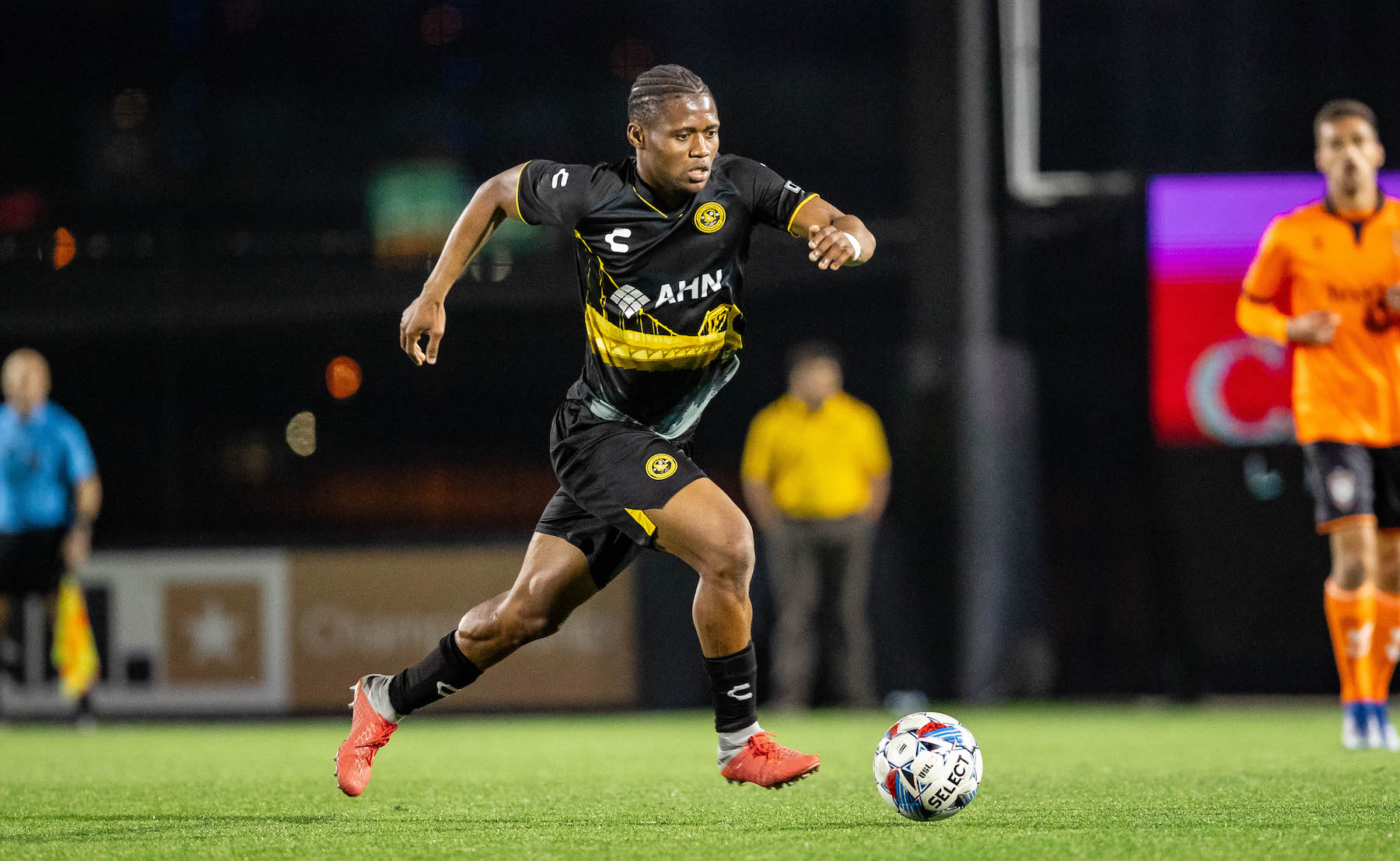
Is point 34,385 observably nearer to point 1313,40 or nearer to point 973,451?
point 973,451

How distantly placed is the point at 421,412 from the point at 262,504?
42.6 inches

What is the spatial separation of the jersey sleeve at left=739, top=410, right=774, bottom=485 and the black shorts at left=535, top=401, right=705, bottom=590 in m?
5.18

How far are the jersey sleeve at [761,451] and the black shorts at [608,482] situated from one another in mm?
5184

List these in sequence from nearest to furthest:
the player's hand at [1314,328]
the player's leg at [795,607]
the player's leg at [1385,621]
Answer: the player's hand at [1314,328] < the player's leg at [1385,621] < the player's leg at [795,607]

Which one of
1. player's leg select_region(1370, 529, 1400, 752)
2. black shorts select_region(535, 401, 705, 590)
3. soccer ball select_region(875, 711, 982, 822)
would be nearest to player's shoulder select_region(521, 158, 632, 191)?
black shorts select_region(535, 401, 705, 590)

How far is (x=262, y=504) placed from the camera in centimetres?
1084

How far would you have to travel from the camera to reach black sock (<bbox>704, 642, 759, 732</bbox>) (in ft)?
15.9

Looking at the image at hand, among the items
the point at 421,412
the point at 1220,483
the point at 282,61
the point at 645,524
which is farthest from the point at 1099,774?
the point at 282,61

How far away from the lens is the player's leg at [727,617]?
4.71 m

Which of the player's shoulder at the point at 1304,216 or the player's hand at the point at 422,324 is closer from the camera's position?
the player's hand at the point at 422,324

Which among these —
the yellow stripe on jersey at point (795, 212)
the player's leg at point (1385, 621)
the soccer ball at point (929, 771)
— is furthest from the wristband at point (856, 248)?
the player's leg at point (1385, 621)

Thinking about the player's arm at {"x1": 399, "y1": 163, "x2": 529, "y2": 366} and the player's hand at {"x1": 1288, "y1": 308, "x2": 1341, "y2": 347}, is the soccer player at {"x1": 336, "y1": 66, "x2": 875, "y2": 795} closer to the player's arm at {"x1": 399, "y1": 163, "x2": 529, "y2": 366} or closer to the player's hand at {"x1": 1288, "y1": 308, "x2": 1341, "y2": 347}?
the player's arm at {"x1": 399, "y1": 163, "x2": 529, "y2": 366}

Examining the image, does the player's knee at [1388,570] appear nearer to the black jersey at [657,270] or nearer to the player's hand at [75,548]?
the black jersey at [657,270]

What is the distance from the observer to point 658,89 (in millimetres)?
4848
